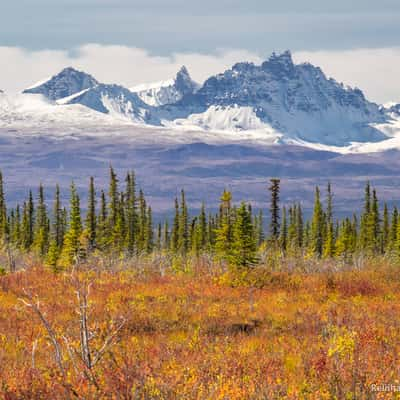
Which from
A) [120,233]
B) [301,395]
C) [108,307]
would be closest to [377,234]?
[120,233]

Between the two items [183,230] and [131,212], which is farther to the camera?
[183,230]

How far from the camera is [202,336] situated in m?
14.9

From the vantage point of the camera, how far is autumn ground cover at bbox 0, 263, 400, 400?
9.16 m

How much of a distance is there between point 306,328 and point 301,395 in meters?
6.61

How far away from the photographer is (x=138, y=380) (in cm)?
852

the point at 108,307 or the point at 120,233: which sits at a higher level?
the point at 108,307

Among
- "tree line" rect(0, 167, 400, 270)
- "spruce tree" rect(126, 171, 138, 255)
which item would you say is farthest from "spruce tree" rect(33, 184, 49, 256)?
"spruce tree" rect(126, 171, 138, 255)

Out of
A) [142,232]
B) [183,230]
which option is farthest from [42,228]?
[183,230]

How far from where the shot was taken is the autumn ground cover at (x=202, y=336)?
9164 mm

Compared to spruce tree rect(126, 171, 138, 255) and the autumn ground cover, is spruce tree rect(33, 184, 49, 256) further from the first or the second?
the autumn ground cover

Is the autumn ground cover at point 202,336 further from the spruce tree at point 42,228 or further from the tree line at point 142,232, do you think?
the spruce tree at point 42,228

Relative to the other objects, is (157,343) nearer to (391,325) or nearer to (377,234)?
(391,325)

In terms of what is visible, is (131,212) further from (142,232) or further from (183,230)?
(183,230)

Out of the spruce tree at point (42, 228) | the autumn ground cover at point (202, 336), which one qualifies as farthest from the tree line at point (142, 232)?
the autumn ground cover at point (202, 336)
